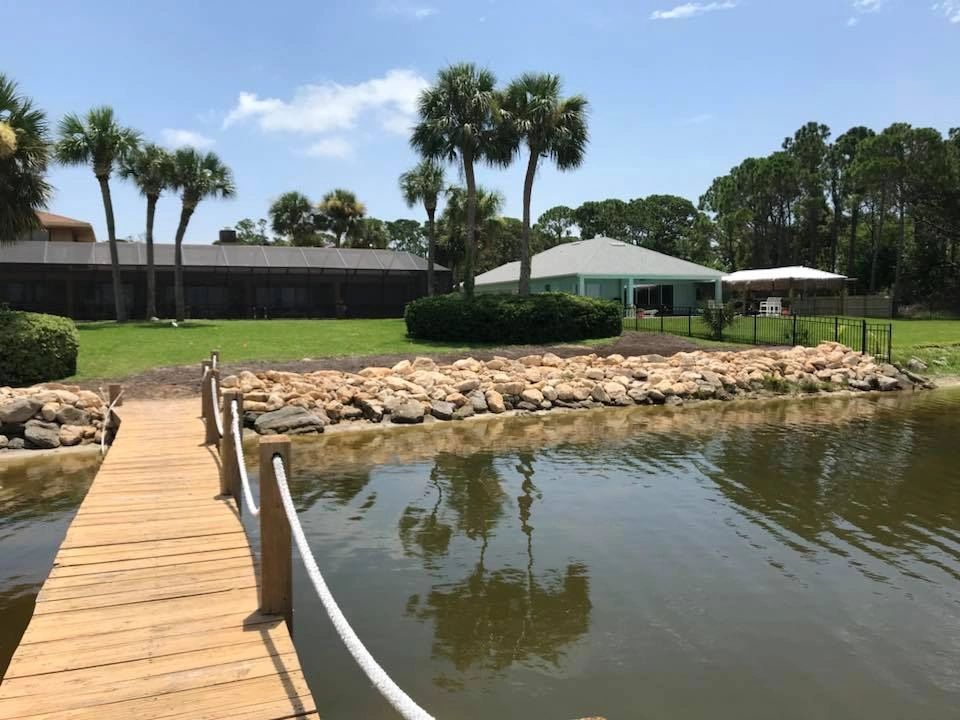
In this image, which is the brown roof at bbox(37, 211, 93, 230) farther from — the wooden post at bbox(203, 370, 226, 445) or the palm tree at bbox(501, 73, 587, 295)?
the wooden post at bbox(203, 370, 226, 445)

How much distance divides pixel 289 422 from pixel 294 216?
42.0 meters

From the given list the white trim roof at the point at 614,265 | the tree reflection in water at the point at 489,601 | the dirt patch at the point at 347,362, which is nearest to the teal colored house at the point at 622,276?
the white trim roof at the point at 614,265

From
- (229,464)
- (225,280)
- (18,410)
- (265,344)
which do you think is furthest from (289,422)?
(225,280)

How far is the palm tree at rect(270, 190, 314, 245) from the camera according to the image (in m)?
51.8

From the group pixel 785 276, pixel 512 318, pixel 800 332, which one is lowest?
pixel 800 332

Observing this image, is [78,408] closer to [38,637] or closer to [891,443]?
[38,637]

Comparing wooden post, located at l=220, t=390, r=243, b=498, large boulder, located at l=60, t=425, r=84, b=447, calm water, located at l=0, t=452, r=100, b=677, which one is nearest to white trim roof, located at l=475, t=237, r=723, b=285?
large boulder, located at l=60, t=425, r=84, b=447

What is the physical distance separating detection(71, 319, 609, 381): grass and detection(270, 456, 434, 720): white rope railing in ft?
43.6

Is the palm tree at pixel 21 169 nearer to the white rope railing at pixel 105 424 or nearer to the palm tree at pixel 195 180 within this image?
the white rope railing at pixel 105 424

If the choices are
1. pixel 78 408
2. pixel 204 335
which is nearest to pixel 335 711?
pixel 78 408

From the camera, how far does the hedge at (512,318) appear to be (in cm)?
2362

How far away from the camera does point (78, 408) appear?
39.9 feet

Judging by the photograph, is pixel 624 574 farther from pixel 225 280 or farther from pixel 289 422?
pixel 225 280

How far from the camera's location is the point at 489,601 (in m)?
5.82
